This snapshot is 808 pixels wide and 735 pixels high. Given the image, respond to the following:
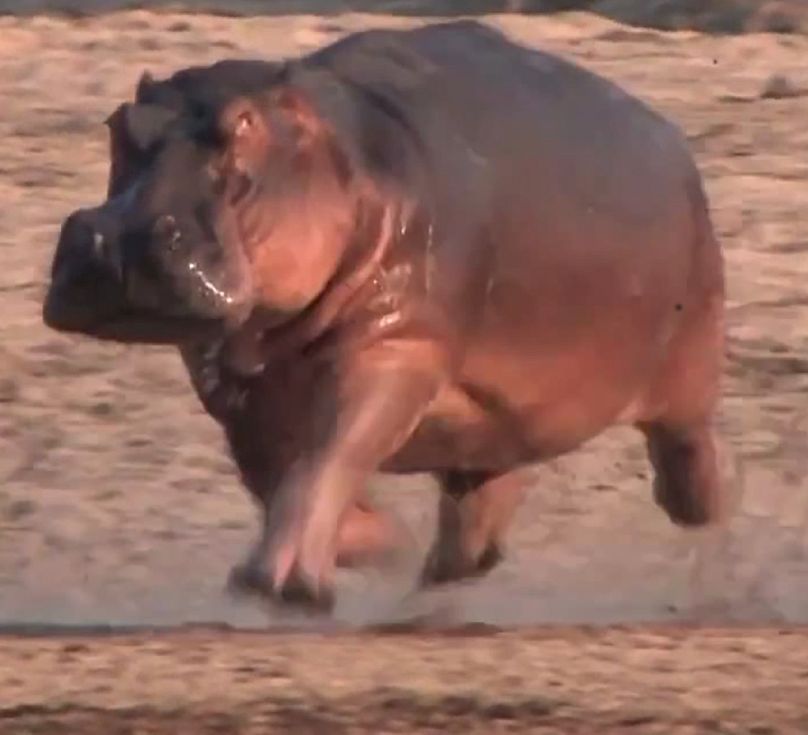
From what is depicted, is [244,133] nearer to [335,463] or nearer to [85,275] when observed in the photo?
[85,275]

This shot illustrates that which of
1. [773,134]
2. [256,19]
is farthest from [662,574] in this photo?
[256,19]

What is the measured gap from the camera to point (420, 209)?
4.23m

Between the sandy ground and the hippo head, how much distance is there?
740mm

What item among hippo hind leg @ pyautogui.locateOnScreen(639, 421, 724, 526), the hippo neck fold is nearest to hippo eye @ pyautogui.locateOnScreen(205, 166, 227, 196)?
the hippo neck fold

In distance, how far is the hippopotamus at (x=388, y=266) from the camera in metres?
3.85

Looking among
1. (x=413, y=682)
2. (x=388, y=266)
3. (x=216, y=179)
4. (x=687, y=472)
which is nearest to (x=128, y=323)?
(x=216, y=179)

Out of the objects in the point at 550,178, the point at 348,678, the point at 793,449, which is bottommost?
the point at 793,449

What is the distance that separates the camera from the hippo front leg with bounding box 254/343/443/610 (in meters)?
4.03

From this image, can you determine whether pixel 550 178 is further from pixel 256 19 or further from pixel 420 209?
pixel 256 19

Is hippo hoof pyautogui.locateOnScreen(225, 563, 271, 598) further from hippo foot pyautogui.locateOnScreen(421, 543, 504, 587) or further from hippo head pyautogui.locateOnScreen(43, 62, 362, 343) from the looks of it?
hippo foot pyautogui.locateOnScreen(421, 543, 504, 587)

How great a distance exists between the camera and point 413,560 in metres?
5.13

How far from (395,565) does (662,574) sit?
1.27 m

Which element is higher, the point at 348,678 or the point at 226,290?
the point at 226,290

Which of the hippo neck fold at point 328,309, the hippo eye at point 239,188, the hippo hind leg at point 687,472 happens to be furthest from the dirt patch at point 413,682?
the hippo eye at point 239,188
